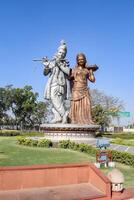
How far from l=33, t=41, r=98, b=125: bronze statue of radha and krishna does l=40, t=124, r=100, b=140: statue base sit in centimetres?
62

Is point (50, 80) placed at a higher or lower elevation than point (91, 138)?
higher

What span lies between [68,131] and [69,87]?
344 cm

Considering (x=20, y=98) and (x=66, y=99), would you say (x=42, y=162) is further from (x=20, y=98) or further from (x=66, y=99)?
(x=20, y=98)

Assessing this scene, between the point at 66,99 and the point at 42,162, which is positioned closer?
the point at 42,162

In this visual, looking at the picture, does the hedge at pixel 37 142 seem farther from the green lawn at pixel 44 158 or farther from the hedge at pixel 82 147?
the green lawn at pixel 44 158

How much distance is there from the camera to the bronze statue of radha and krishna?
21.2 m

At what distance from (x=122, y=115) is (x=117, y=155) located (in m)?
52.3

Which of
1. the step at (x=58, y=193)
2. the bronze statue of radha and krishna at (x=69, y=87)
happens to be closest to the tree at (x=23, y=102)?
the bronze statue of radha and krishna at (x=69, y=87)

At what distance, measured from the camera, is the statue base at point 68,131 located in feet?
66.1

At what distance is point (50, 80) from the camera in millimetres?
21359

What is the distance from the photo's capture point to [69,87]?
884 inches

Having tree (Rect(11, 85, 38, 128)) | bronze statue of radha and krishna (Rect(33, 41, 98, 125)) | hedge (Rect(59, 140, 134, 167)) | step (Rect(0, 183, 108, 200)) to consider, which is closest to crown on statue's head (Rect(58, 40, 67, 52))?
bronze statue of radha and krishna (Rect(33, 41, 98, 125))

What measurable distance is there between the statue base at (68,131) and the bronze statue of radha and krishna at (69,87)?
62 centimetres

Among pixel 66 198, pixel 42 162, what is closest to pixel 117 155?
pixel 42 162
